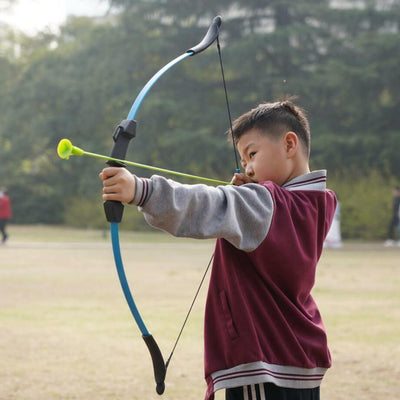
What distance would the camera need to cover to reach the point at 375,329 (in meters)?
7.70

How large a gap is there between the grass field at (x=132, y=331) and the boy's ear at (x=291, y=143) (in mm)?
2653

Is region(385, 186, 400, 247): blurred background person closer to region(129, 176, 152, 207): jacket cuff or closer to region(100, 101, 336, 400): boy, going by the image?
region(100, 101, 336, 400): boy

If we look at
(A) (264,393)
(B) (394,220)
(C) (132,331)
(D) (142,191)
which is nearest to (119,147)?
(D) (142,191)

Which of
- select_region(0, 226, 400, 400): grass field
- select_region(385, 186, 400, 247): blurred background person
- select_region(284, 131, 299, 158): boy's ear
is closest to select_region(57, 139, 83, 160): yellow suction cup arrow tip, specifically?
select_region(284, 131, 299, 158): boy's ear

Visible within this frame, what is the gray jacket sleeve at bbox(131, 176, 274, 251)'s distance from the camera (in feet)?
7.52

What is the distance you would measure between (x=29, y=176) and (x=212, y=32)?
41.5 metres

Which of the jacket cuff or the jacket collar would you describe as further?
the jacket collar

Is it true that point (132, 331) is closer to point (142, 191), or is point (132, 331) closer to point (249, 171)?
point (249, 171)

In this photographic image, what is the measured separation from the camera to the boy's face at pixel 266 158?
274 centimetres

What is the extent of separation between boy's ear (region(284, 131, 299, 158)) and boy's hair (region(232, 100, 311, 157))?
32mm

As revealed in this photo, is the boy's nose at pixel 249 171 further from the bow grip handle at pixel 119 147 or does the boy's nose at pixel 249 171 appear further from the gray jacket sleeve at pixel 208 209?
the bow grip handle at pixel 119 147

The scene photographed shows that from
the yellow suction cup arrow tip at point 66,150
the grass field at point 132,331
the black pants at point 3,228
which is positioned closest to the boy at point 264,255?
the yellow suction cup arrow tip at point 66,150

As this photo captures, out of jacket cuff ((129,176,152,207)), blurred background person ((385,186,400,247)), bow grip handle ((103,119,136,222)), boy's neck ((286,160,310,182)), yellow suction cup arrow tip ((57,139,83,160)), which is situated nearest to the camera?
yellow suction cup arrow tip ((57,139,83,160))

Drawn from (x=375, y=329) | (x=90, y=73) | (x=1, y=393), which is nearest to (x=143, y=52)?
(x=90, y=73)
